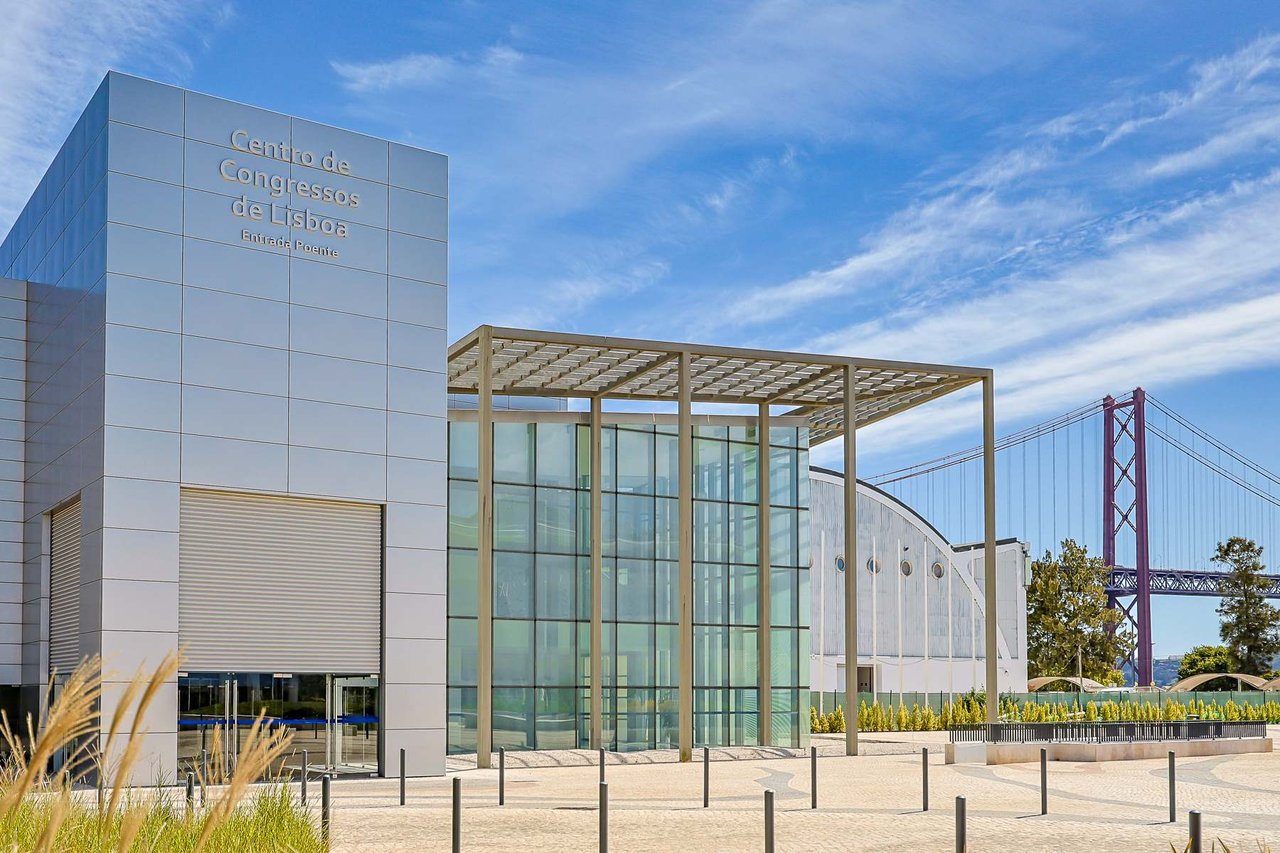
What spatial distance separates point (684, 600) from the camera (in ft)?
102

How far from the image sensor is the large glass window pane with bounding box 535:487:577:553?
34094mm

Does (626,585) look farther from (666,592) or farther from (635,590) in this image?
Answer: (666,592)

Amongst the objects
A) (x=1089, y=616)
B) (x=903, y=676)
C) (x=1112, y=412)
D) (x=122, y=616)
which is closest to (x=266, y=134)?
(x=122, y=616)

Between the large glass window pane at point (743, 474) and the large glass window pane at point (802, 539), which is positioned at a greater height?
the large glass window pane at point (743, 474)

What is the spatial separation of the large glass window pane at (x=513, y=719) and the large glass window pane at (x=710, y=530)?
6048 mm

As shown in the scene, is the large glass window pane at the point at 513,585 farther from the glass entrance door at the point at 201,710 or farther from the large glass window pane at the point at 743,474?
the glass entrance door at the point at 201,710

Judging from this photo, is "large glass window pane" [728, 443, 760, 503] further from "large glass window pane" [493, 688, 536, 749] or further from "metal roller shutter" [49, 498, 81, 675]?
"metal roller shutter" [49, 498, 81, 675]

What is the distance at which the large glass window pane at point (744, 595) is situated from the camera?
1426 inches

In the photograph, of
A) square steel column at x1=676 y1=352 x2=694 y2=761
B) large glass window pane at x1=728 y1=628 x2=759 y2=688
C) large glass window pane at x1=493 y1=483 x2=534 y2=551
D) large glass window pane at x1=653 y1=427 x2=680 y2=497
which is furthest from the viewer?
large glass window pane at x1=653 y1=427 x2=680 y2=497

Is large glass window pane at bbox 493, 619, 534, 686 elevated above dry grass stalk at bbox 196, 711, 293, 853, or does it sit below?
below

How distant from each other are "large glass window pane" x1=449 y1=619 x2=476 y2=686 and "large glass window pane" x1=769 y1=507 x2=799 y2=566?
8.76m

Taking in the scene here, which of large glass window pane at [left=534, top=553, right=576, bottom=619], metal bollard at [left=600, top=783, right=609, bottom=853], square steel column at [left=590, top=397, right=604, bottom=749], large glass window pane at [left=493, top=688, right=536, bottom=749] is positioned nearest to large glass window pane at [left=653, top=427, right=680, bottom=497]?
square steel column at [left=590, top=397, right=604, bottom=749]

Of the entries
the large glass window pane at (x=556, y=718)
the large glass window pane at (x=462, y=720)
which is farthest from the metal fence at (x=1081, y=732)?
the large glass window pane at (x=462, y=720)

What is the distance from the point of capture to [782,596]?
3659cm
